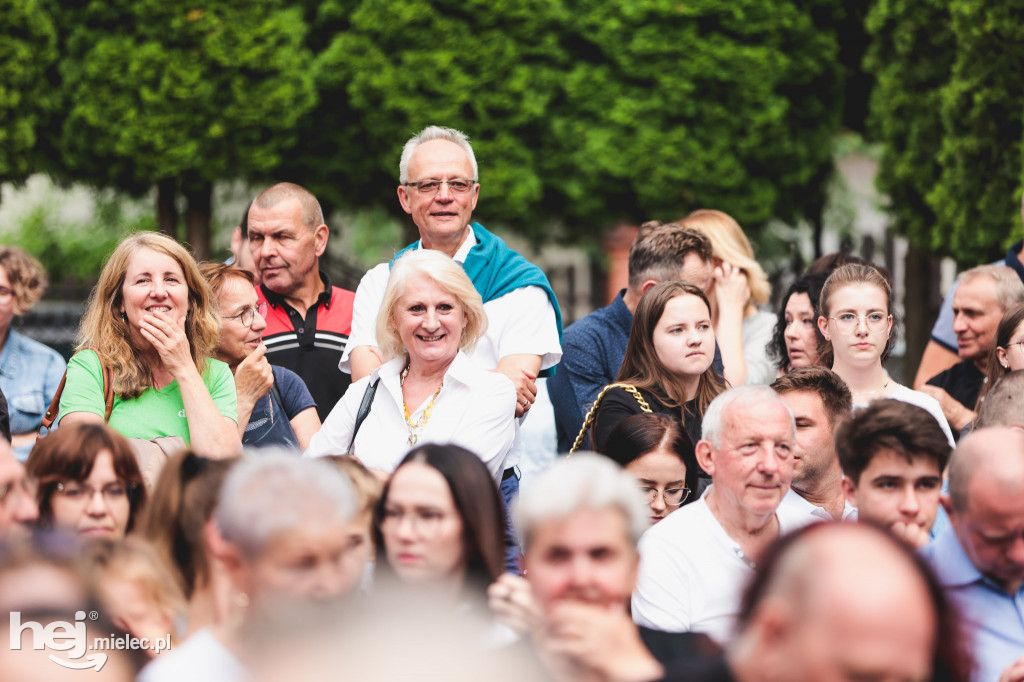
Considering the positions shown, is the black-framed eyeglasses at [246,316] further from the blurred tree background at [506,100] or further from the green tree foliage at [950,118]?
the blurred tree background at [506,100]

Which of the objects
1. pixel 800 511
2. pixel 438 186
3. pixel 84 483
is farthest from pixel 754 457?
pixel 438 186

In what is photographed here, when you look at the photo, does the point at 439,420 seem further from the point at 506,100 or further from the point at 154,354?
the point at 506,100

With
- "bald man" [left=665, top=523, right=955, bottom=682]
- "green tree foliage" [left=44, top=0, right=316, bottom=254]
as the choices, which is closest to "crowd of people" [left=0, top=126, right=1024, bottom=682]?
"bald man" [left=665, top=523, right=955, bottom=682]

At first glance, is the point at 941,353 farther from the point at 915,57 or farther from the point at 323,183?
the point at 323,183

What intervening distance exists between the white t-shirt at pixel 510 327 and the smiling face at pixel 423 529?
1.69 metres

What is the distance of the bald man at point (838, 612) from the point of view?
2.00 meters

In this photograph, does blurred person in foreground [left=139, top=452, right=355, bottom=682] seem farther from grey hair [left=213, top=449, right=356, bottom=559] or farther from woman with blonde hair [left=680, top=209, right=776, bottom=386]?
woman with blonde hair [left=680, top=209, right=776, bottom=386]

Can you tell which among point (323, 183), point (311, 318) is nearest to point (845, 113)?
point (323, 183)

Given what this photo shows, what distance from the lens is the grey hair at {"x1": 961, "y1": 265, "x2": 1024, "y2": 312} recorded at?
560 centimetres

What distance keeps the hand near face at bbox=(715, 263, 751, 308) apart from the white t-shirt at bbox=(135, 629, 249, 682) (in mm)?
4141

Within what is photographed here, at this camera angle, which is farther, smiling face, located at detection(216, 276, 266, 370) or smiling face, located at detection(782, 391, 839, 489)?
smiling face, located at detection(216, 276, 266, 370)

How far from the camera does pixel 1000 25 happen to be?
997 centimetres

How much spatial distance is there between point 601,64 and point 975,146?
4.54 metres

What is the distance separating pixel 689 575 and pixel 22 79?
10561 millimetres
